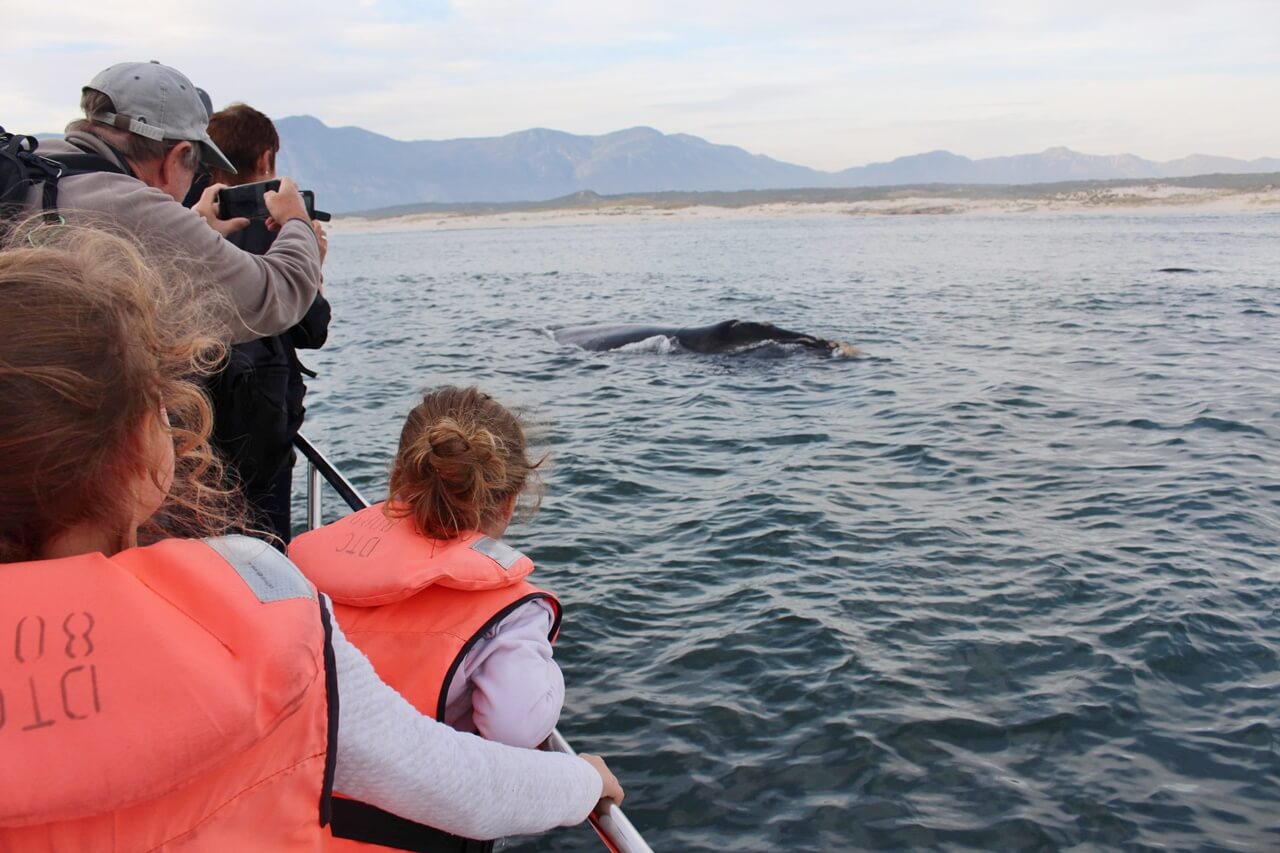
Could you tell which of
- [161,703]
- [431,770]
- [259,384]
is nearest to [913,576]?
[259,384]

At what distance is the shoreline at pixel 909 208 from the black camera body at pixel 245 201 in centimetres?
7974

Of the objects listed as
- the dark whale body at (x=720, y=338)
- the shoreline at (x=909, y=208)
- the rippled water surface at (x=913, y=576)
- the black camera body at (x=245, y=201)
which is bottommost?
the rippled water surface at (x=913, y=576)

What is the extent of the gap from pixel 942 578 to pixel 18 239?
5.49 meters

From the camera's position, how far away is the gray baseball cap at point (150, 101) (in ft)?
11.4

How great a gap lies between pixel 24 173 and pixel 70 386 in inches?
71.3

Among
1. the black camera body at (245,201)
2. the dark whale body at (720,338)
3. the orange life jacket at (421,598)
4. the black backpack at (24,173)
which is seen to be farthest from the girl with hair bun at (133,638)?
the dark whale body at (720,338)

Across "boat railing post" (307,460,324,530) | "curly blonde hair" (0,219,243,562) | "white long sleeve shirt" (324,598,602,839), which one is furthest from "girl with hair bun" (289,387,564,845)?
"boat railing post" (307,460,324,530)

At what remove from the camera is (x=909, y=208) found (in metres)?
101

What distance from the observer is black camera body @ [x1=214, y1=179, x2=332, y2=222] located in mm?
4012

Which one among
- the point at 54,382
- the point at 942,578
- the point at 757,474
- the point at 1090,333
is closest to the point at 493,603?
the point at 54,382

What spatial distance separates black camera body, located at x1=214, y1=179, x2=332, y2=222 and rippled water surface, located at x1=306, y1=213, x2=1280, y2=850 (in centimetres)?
268

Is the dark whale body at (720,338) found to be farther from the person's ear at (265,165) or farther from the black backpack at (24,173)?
the black backpack at (24,173)

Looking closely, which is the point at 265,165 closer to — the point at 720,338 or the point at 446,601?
the point at 446,601

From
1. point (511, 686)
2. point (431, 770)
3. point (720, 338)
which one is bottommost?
point (720, 338)
